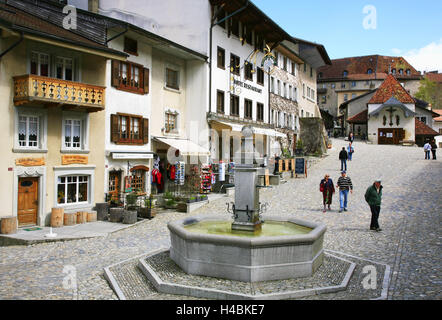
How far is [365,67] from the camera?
297 feet

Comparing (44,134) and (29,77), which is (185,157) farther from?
(29,77)

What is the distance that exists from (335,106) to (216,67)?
217ft

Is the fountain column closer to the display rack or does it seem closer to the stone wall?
the display rack

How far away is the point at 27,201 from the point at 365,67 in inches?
3382

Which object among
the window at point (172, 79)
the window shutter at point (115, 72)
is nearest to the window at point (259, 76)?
the window at point (172, 79)

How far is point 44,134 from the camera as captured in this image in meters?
18.1

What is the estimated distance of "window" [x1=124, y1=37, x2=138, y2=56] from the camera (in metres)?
22.1

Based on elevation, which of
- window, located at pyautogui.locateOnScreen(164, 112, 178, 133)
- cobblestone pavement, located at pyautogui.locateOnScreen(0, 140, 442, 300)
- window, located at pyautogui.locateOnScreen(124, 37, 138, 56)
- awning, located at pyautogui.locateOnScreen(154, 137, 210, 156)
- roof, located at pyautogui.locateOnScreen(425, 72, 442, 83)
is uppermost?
roof, located at pyautogui.locateOnScreen(425, 72, 442, 83)

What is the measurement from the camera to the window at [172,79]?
26.3 meters

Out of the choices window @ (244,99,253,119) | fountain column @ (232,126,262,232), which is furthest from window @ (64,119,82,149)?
window @ (244,99,253,119)

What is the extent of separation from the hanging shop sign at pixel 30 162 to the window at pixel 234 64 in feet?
55.4

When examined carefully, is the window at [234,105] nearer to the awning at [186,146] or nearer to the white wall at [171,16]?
the white wall at [171,16]

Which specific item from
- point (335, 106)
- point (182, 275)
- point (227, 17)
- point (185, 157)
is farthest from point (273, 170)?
point (335, 106)

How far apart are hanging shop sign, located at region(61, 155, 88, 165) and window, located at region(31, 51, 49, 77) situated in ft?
12.4
